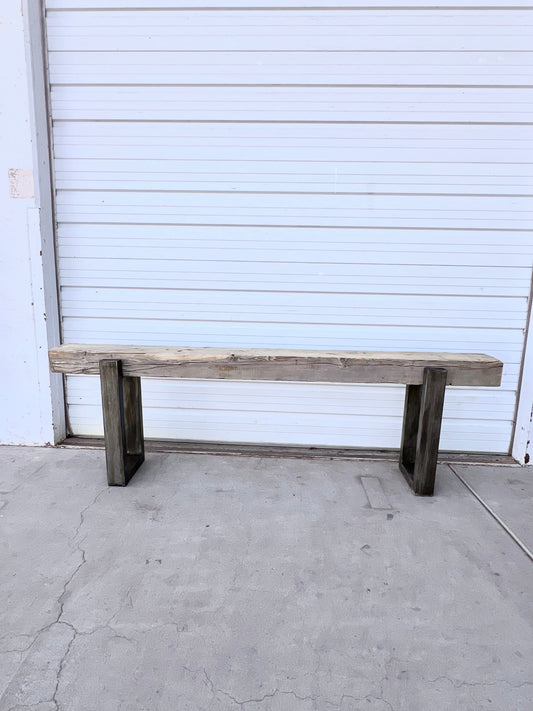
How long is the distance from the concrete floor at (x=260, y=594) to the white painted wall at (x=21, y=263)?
0.49 m

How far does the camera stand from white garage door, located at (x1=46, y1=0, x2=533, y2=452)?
254 centimetres

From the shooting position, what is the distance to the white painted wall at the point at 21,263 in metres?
2.55

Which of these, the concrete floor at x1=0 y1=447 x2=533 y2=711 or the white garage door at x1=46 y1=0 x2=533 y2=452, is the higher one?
the white garage door at x1=46 y1=0 x2=533 y2=452

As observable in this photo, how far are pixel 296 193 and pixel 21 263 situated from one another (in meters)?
1.69

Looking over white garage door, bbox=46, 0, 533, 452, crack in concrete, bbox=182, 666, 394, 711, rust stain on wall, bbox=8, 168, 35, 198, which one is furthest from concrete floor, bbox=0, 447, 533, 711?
rust stain on wall, bbox=8, 168, 35, 198

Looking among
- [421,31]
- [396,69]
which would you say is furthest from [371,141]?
[421,31]

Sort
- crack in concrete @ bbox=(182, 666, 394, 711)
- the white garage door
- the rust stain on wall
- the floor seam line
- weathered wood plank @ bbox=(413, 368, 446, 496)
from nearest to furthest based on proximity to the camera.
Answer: crack in concrete @ bbox=(182, 666, 394, 711)
the floor seam line
weathered wood plank @ bbox=(413, 368, 446, 496)
the white garage door
the rust stain on wall

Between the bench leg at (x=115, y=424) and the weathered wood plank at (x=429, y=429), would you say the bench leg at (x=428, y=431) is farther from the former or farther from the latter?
the bench leg at (x=115, y=424)

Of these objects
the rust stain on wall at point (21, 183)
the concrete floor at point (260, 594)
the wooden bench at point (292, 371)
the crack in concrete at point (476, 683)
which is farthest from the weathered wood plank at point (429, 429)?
the rust stain on wall at point (21, 183)

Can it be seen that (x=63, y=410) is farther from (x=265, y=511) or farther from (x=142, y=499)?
(x=265, y=511)

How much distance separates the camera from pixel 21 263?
2.75m

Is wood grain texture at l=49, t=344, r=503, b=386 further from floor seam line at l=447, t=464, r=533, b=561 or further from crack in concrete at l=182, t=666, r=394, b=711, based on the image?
crack in concrete at l=182, t=666, r=394, b=711

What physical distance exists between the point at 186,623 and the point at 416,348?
2.00 metres

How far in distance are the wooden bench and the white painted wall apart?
557 millimetres
